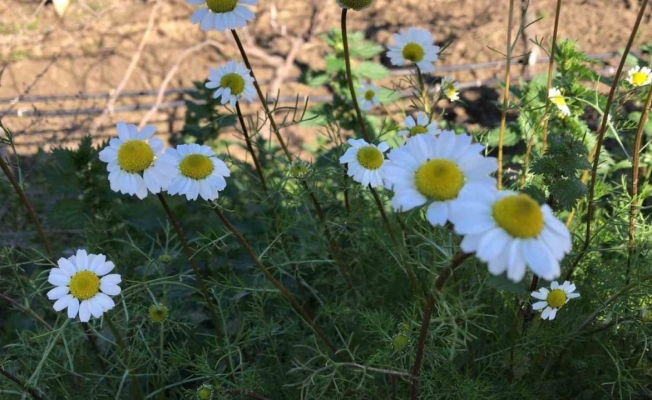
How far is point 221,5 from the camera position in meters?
1.33

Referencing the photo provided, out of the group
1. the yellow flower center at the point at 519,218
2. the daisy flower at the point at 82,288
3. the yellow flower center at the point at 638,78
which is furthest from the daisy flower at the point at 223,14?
the yellow flower center at the point at 638,78

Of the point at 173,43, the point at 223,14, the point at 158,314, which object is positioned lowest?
the point at 158,314

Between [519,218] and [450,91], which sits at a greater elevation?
[450,91]

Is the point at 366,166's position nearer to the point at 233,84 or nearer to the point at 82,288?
the point at 233,84

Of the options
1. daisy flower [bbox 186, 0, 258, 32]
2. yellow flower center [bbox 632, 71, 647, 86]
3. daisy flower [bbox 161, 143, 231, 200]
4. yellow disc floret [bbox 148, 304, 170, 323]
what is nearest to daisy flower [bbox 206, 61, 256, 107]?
daisy flower [bbox 186, 0, 258, 32]

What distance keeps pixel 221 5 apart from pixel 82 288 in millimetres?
676

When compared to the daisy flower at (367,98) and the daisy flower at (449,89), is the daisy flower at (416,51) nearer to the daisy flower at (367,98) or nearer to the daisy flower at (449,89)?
the daisy flower at (449,89)

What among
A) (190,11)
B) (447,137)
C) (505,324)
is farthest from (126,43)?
(447,137)

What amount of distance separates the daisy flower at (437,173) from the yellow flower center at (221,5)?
0.64 meters

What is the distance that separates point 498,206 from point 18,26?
166 inches

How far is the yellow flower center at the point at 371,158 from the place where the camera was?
4.20ft

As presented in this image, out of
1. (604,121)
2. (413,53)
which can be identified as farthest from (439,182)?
(413,53)

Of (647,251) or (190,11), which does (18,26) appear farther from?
(647,251)

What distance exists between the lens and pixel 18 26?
13.4 feet
